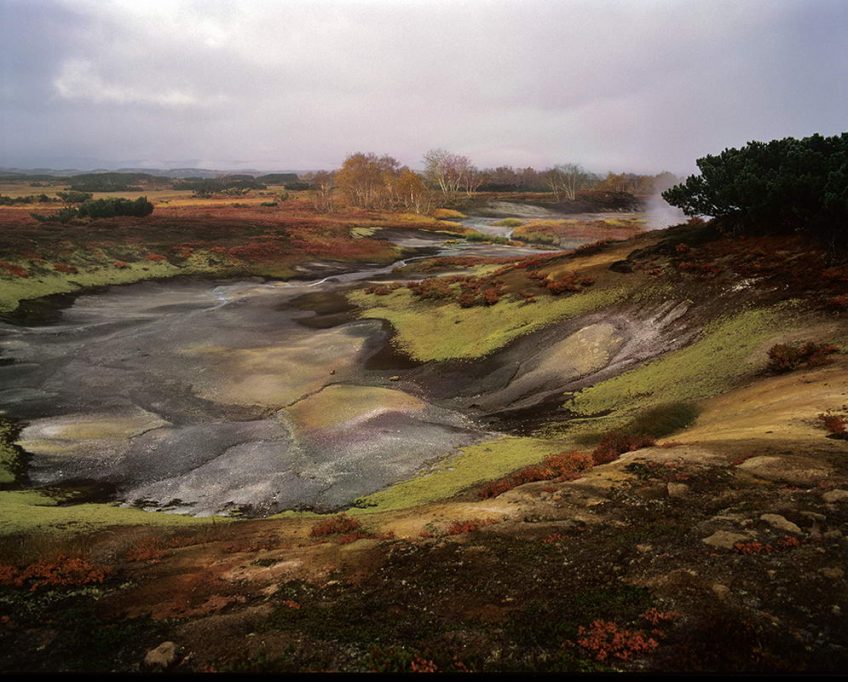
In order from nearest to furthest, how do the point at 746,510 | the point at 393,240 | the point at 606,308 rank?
the point at 746,510 → the point at 606,308 → the point at 393,240

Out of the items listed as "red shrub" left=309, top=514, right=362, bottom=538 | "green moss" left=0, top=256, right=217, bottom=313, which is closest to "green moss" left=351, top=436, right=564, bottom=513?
"red shrub" left=309, top=514, right=362, bottom=538

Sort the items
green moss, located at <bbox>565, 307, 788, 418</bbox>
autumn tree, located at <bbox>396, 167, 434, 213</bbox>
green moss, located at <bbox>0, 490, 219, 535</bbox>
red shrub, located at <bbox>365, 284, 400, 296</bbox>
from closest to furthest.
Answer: green moss, located at <bbox>0, 490, 219, 535</bbox> < green moss, located at <bbox>565, 307, 788, 418</bbox> < red shrub, located at <bbox>365, 284, 400, 296</bbox> < autumn tree, located at <bbox>396, 167, 434, 213</bbox>

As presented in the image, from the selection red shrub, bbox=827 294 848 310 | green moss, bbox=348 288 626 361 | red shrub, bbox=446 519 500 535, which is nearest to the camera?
red shrub, bbox=446 519 500 535

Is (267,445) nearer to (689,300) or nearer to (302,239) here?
(689,300)

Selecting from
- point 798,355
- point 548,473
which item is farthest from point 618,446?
point 798,355

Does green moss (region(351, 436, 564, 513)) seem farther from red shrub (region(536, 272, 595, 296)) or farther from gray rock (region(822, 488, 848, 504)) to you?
red shrub (region(536, 272, 595, 296))

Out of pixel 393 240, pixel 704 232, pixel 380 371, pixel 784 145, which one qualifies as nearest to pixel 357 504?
pixel 380 371
